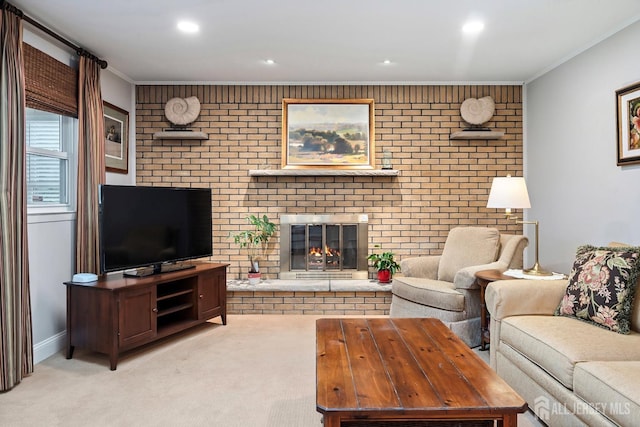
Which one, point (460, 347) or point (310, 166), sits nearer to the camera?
point (460, 347)

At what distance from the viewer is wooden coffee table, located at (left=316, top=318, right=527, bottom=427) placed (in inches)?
56.6

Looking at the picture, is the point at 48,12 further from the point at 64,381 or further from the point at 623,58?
the point at 623,58

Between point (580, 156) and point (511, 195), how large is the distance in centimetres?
87

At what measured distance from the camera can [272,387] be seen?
8.70 feet

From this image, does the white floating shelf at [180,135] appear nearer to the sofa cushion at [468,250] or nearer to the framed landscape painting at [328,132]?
the framed landscape painting at [328,132]

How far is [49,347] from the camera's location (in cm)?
323

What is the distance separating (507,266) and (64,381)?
3442mm

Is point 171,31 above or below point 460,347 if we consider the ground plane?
above

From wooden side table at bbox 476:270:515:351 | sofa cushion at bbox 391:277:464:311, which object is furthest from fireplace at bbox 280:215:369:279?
wooden side table at bbox 476:270:515:351

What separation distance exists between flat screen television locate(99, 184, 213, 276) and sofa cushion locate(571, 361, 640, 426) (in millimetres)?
3057

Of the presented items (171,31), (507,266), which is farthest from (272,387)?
(171,31)

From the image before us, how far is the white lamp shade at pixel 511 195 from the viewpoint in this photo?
326 centimetres

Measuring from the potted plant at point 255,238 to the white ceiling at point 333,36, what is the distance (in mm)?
1508

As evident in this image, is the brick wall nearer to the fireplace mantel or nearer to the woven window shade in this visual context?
the fireplace mantel
